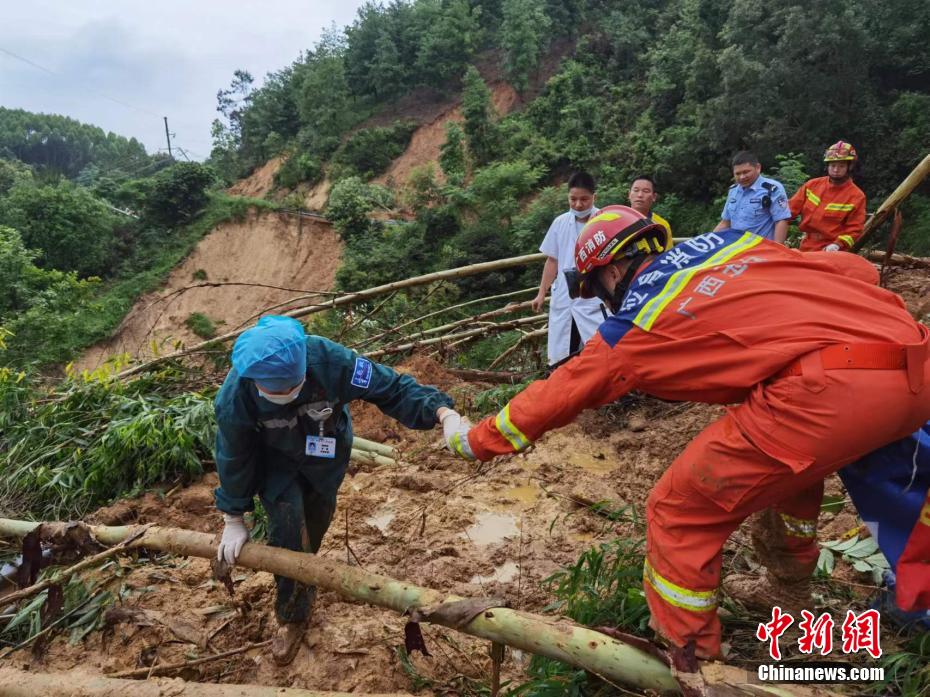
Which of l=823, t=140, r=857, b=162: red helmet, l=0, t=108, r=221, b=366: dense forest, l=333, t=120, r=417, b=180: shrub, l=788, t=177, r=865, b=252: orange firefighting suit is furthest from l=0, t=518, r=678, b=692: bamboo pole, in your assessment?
l=333, t=120, r=417, b=180: shrub

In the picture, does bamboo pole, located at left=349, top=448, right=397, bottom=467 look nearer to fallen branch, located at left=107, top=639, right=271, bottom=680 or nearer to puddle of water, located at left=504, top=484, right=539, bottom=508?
puddle of water, located at left=504, top=484, right=539, bottom=508

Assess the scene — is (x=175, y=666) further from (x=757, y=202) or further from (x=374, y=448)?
(x=757, y=202)

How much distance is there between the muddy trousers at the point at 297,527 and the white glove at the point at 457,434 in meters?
0.72

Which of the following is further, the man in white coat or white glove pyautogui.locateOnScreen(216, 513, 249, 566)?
the man in white coat

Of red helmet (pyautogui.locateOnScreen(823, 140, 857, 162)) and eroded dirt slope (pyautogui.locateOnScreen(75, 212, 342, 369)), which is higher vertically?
eroded dirt slope (pyautogui.locateOnScreen(75, 212, 342, 369))

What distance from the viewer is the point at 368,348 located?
6.65 meters

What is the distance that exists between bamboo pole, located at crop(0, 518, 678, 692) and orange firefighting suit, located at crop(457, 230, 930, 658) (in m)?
0.15

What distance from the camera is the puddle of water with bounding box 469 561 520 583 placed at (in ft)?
10.2

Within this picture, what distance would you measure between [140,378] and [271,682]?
13.0 ft

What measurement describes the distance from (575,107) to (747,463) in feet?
70.3

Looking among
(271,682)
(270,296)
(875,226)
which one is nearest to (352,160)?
(270,296)

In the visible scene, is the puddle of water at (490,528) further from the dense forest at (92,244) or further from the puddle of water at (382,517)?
the dense forest at (92,244)

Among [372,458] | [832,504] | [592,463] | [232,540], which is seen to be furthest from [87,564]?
[832,504]

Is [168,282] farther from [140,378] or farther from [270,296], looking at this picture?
[140,378]
